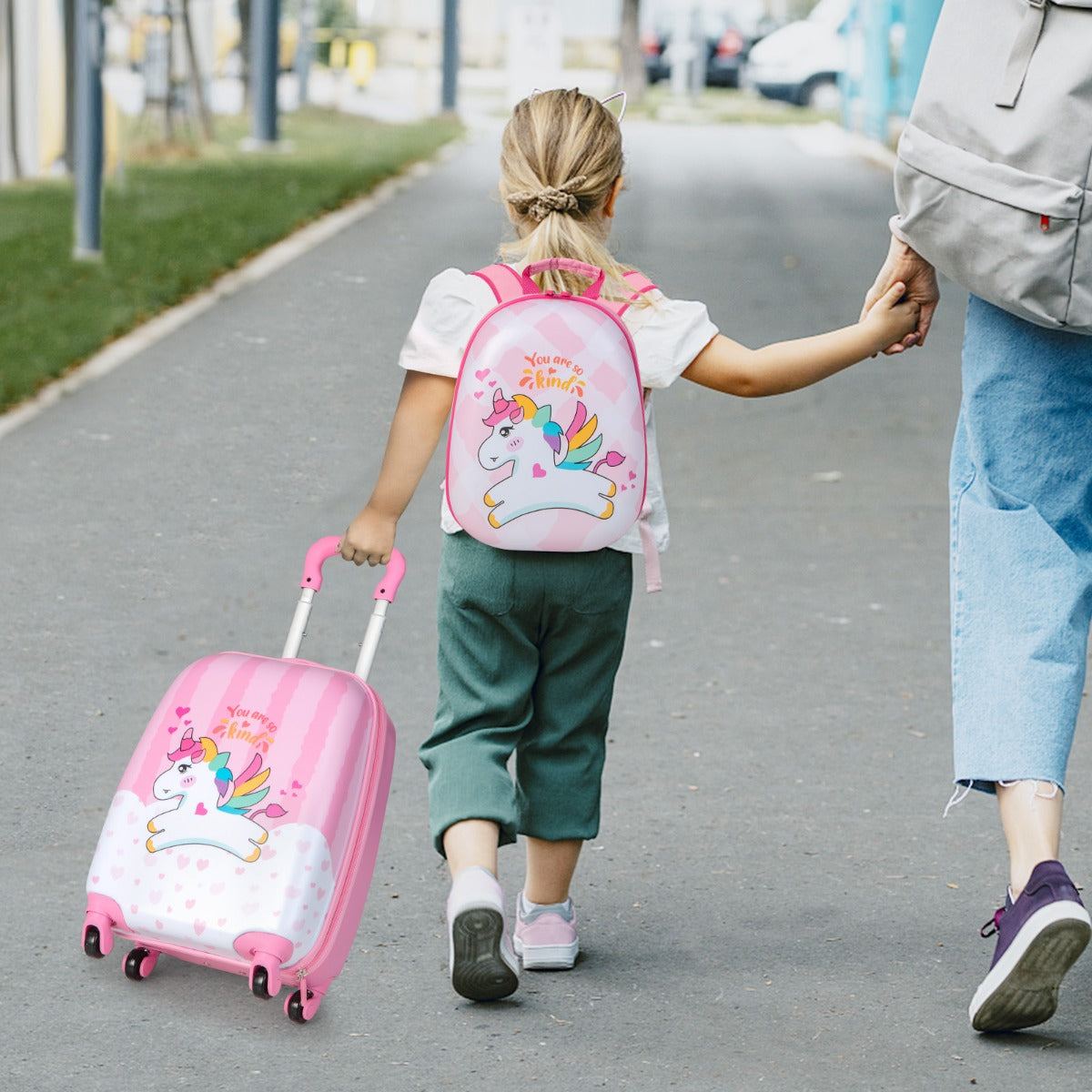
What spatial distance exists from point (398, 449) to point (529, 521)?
249 millimetres

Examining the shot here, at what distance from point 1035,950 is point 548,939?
84cm

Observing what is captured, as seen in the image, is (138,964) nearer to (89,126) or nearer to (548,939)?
(548,939)

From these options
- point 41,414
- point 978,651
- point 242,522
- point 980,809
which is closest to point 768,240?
point 41,414

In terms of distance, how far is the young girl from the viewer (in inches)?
118

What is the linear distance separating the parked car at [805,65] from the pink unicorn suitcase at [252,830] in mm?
33033

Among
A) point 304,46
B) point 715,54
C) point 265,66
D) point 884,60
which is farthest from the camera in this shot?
point 715,54

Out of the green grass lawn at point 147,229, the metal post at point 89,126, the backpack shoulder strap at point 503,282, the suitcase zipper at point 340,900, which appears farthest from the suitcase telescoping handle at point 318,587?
the metal post at point 89,126

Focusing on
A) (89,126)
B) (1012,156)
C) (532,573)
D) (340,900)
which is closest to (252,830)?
(340,900)

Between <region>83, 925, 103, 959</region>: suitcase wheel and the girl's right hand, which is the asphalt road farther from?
the girl's right hand

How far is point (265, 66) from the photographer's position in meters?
20.0

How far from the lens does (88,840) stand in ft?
12.5

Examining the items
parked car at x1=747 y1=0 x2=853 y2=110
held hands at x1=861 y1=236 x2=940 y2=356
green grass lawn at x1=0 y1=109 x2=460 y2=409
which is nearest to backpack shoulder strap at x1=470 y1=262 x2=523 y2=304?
held hands at x1=861 y1=236 x2=940 y2=356

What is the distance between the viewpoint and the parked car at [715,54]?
4162 centimetres

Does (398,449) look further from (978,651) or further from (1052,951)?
(1052,951)
